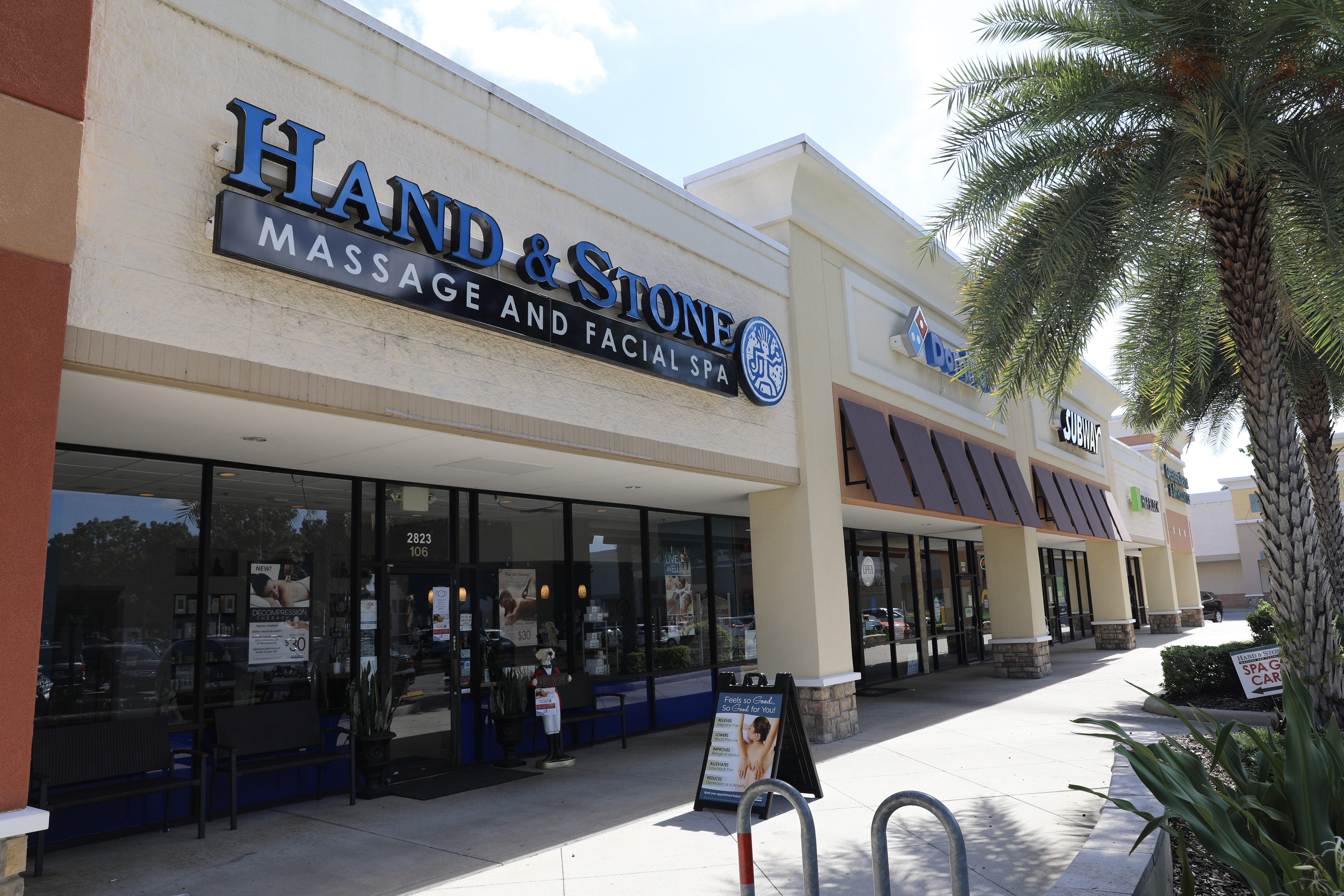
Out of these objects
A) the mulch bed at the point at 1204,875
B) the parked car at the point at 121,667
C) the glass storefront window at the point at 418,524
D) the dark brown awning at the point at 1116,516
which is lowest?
the mulch bed at the point at 1204,875

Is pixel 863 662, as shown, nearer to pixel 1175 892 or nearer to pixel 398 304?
pixel 1175 892

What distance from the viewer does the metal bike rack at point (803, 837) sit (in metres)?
4.30

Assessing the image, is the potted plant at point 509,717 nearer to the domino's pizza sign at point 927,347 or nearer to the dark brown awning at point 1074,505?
the domino's pizza sign at point 927,347

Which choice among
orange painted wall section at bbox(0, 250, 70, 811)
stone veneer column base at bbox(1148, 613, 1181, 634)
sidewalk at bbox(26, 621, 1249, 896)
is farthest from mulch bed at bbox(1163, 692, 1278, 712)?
stone veneer column base at bbox(1148, 613, 1181, 634)

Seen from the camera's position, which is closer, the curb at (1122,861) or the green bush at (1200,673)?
the curb at (1122,861)

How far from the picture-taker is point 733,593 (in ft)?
51.1

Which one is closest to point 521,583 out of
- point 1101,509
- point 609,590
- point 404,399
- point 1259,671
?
point 609,590

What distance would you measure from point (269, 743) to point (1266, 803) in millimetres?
8477

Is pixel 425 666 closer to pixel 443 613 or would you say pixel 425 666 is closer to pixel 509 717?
pixel 443 613

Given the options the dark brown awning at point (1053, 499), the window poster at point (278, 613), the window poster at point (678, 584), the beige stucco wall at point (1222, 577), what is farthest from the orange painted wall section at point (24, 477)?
the beige stucco wall at point (1222, 577)

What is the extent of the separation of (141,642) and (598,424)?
15.9 feet

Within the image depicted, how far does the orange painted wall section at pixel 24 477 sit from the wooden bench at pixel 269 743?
3.80m

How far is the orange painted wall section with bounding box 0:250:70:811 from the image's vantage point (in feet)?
15.5

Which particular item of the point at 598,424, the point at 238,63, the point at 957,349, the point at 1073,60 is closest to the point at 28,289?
the point at 238,63
